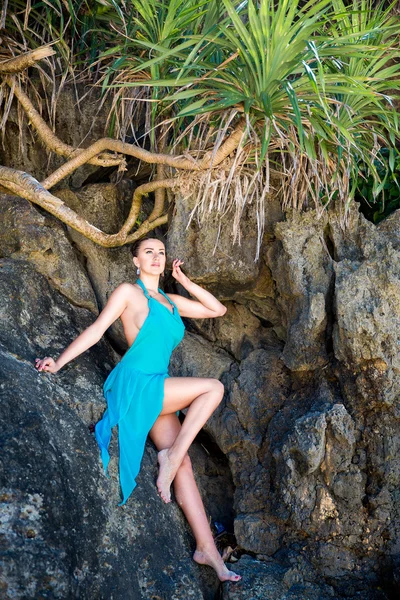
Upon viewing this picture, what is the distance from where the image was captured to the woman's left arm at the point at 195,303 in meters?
4.26

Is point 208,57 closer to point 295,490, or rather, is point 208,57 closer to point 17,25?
point 17,25

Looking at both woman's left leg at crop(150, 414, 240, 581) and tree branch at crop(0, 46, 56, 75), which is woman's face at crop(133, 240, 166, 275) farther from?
tree branch at crop(0, 46, 56, 75)

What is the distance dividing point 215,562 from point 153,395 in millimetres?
979

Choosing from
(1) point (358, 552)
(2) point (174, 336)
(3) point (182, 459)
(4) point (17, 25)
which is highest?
(4) point (17, 25)

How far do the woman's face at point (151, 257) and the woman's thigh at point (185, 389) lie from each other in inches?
27.7

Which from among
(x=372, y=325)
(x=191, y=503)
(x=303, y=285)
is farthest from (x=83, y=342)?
(x=372, y=325)

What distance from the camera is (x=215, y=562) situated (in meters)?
3.77

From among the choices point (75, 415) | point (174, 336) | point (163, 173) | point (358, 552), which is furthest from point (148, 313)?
point (358, 552)

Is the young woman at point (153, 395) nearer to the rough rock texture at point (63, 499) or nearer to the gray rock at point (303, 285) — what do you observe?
the rough rock texture at point (63, 499)

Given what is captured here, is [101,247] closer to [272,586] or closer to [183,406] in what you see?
[183,406]

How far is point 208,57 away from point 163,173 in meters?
0.87

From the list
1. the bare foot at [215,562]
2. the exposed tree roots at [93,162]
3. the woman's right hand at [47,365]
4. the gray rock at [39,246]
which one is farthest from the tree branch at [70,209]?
the bare foot at [215,562]

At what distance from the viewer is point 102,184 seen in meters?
5.02

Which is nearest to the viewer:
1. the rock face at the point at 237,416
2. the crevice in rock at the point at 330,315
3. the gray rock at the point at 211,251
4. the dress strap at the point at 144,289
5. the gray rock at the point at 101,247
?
the rock face at the point at 237,416
